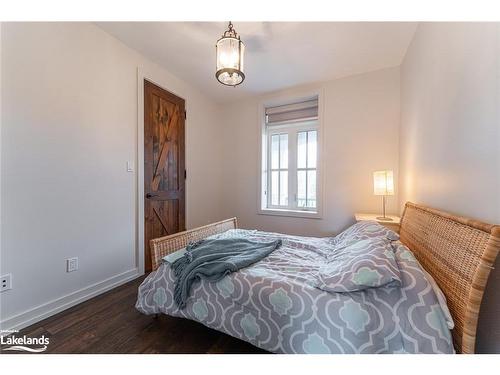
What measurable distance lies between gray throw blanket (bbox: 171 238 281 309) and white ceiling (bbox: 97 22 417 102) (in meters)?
2.00

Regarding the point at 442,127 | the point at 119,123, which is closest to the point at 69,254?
the point at 119,123

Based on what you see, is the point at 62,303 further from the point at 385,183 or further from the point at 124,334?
the point at 385,183

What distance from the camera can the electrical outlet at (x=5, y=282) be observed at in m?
1.44

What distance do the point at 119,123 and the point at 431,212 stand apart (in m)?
2.88

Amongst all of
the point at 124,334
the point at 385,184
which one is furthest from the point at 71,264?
the point at 385,184

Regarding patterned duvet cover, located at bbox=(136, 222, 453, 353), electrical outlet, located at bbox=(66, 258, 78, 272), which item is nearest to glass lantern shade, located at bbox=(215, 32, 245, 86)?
patterned duvet cover, located at bbox=(136, 222, 453, 353)

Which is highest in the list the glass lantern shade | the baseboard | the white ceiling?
the white ceiling

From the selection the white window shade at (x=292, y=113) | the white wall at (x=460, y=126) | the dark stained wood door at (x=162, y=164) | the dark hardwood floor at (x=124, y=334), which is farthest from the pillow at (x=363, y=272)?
the white window shade at (x=292, y=113)

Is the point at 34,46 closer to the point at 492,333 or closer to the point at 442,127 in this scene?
the point at 442,127

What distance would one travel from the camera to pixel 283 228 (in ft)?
10.7

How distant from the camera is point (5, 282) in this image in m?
1.45

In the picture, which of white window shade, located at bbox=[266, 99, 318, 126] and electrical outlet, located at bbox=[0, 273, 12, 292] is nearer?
electrical outlet, located at bbox=[0, 273, 12, 292]

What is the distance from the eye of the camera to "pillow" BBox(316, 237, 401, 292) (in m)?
0.99

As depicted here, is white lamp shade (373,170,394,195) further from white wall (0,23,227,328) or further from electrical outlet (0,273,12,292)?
electrical outlet (0,273,12,292)
